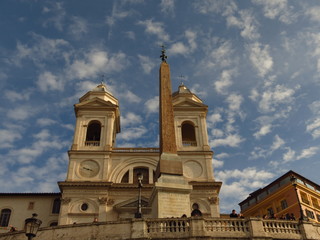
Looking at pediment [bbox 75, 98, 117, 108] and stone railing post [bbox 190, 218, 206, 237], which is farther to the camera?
pediment [bbox 75, 98, 117, 108]

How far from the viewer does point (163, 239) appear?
1408cm

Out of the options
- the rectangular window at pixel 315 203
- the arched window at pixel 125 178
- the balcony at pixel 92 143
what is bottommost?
the rectangular window at pixel 315 203

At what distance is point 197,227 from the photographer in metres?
14.2

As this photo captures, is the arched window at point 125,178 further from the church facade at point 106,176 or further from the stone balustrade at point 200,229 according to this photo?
the stone balustrade at point 200,229

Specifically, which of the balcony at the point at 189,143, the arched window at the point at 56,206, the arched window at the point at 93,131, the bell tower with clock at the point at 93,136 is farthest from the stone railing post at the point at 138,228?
the arched window at the point at 93,131

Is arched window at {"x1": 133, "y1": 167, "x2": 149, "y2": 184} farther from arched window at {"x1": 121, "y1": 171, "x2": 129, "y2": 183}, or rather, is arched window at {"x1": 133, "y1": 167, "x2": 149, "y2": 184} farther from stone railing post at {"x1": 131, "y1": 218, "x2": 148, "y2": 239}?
stone railing post at {"x1": 131, "y1": 218, "x2": 148, "y2": 239}

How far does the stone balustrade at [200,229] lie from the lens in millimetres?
14242

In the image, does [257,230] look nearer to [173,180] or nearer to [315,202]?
[173,180]

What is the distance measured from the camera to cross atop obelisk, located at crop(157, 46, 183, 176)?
19.8 m

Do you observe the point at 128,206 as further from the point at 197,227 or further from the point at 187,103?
the point at 197,227

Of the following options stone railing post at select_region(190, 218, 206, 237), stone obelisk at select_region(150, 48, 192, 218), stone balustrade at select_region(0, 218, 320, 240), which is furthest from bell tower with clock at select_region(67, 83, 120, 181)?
stone railing post at select_region(190, 218, 206, 237)

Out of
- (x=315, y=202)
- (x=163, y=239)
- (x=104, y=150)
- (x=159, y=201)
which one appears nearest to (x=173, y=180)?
(x=159, y=201)

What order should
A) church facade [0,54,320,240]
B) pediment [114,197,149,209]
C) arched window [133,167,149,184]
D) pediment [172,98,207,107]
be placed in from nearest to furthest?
church facade [0,54,320,240] < pediment [114,197,149,209] < arched window [133,167,149,184] < pediment [172,98,207,107]

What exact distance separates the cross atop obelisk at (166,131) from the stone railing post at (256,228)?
6004 millimetres
